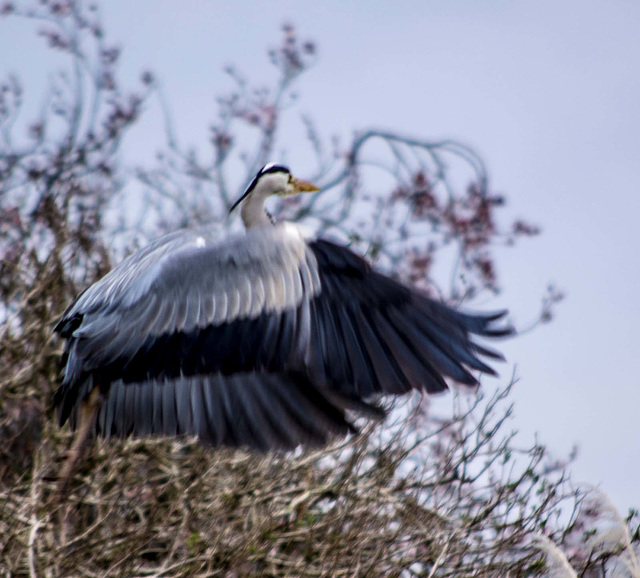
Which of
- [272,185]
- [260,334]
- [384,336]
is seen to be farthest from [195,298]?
[272,185]

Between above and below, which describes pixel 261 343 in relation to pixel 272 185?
below

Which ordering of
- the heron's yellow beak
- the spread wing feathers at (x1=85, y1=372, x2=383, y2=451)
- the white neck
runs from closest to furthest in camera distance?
the spread wing feathers at (x1=85, y1=372, x2=383, y2=451) < the white neck < the heron's yellow beak

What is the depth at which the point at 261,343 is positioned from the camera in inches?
169

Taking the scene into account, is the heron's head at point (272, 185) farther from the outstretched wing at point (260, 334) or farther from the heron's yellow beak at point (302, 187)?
the outstretched wing at point (260, 334)

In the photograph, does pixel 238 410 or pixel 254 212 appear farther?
pixel 254 212

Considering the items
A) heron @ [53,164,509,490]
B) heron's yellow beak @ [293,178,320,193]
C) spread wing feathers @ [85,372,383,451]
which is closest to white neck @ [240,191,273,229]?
heron's yellow beak @ [293,178,320,193]

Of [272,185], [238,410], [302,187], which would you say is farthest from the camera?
[302,187]

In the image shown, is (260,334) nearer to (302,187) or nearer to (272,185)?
(272,185)

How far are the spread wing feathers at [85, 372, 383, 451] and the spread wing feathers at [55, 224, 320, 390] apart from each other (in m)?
0.21

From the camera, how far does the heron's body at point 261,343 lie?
4.20 metres

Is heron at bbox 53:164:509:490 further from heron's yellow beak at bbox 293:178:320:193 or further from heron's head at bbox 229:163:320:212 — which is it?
heron's yellow beak at bbox 293:178:320:193

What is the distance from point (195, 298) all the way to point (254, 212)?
66.6 inches

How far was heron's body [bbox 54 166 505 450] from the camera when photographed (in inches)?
165

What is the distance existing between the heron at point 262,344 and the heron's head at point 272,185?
130cm
